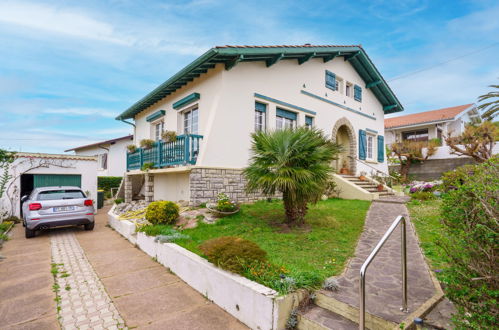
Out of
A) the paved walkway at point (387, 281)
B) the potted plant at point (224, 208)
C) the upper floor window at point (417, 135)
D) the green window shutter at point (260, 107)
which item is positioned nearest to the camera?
the paved walkway at point (387, 281)

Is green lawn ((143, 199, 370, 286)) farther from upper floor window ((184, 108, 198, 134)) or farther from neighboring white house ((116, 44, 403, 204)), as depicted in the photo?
upper floor window ((184, 108, 198, 134))

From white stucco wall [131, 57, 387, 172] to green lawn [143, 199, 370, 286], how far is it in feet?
7.59

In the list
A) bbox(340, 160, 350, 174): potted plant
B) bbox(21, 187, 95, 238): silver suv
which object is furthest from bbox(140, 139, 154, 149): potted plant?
bbox(340, 160, 350, 174): potted plant

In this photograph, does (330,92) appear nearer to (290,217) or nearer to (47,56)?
(290,217)

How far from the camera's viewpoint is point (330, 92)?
13188mm

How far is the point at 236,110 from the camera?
933cm

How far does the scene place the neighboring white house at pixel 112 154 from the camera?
21.0 metres

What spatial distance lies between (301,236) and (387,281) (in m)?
2.24

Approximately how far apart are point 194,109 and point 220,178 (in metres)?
3.46

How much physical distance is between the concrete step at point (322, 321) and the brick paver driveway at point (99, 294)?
840 mm

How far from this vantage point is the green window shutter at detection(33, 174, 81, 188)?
11773 mm

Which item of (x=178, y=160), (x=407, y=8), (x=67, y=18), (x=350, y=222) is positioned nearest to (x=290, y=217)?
(x=350, y=222)

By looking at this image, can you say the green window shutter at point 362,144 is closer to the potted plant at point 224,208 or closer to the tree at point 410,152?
the tree at point 410,152

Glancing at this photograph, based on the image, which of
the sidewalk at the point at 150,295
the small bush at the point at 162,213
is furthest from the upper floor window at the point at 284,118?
the sidewalk at the point at 150,295
